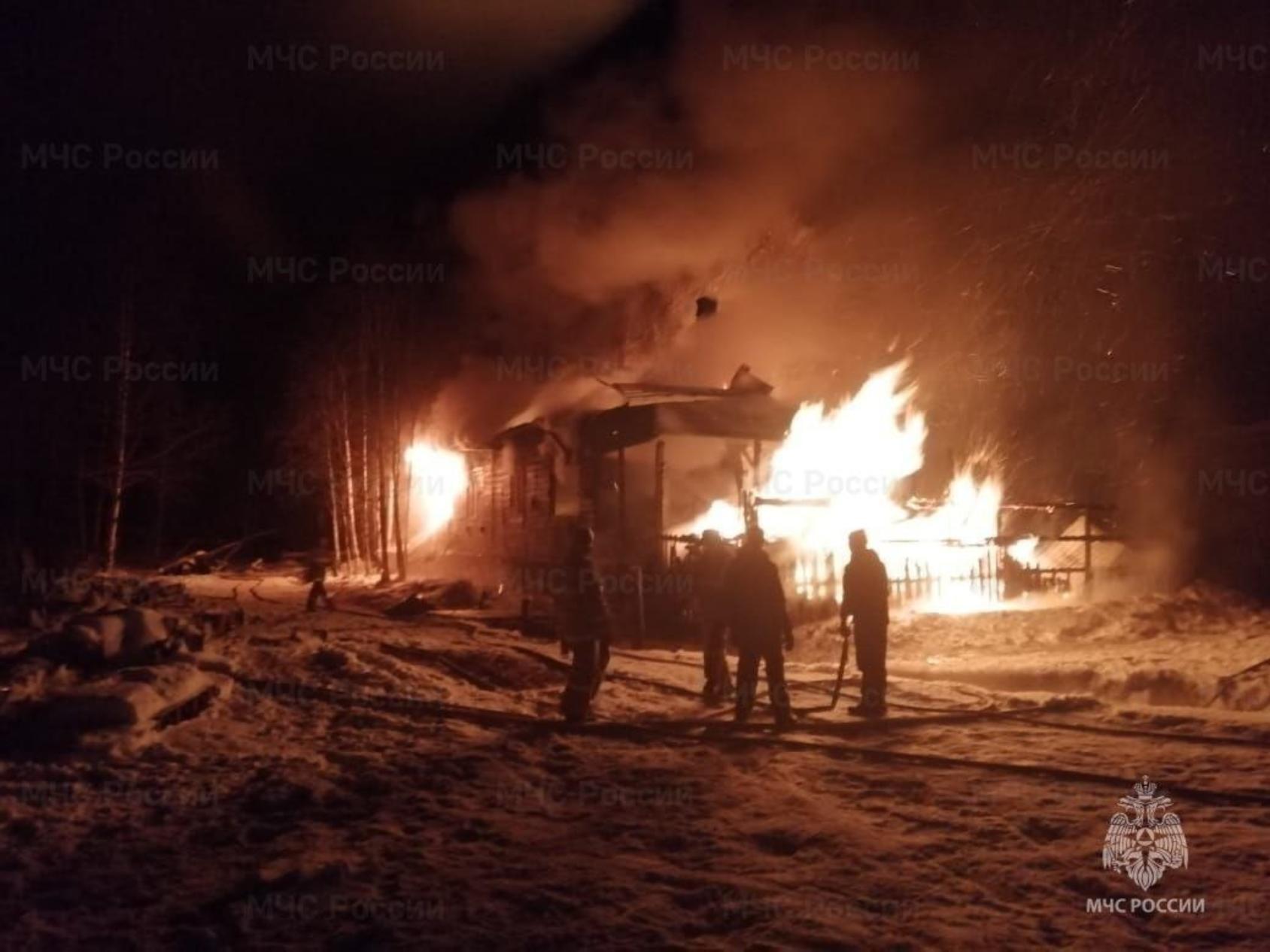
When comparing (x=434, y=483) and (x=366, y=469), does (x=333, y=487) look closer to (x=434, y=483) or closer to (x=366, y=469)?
(x=366, y=469)

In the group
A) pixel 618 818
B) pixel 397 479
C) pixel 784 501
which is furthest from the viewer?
pixel 397 479

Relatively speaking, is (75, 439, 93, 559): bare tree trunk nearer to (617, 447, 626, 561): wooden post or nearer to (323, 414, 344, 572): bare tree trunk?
(323, 414, 344, 572): bare tree trunk

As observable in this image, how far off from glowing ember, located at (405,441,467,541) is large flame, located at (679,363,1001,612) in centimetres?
1187

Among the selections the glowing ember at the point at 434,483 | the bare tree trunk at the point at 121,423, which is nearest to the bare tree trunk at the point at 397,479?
the glowing ember at the point at 434,483

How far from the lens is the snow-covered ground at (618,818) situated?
15.6 feet

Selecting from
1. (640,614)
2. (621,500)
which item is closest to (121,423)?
(621,500)

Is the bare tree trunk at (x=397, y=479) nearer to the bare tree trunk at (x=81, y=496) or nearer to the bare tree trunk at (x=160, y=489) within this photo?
the bare tree trunk at (x=160, y=489)

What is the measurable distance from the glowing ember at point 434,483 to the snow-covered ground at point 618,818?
18.3 meters

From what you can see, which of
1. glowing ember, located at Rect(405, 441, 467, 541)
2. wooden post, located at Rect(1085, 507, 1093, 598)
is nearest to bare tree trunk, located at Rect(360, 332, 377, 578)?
glowing ember, located at Rect(405, 441, 467, 541)

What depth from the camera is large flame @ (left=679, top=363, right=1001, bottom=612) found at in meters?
16.6

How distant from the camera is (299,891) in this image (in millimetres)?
5078

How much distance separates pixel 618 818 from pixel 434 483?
2489 centimetres

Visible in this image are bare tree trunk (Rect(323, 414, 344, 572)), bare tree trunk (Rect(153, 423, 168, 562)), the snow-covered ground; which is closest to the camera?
the snow-covered ground

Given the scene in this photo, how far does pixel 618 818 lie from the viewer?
20.9ft
